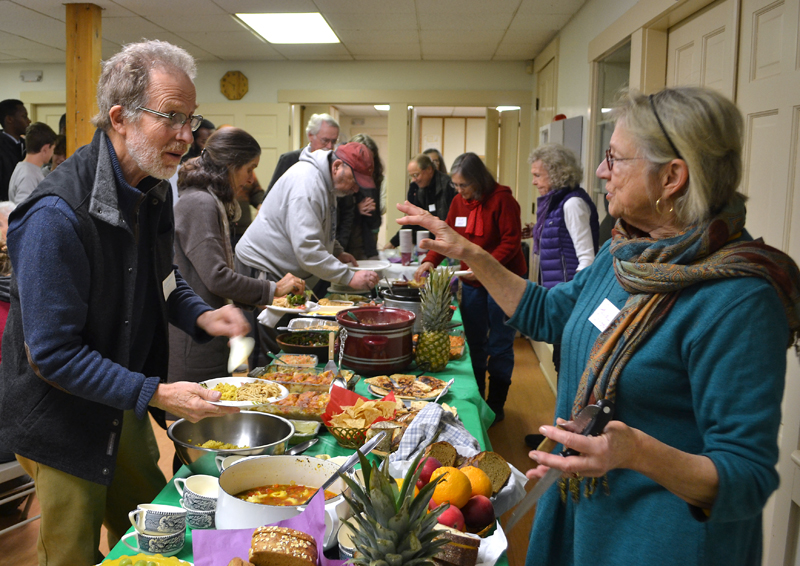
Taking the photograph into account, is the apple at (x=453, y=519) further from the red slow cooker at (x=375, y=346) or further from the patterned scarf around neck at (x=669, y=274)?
the red slow cooker at (x=375, y=346)

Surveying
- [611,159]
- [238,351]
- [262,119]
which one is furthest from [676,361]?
[262,119]

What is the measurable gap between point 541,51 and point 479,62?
2.98 feet

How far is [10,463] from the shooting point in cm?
233

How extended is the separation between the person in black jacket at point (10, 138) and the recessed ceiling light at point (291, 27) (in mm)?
2209

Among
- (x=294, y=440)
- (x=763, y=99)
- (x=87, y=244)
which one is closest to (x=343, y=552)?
(x=294, y=440)

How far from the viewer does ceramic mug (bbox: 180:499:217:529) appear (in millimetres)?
1224

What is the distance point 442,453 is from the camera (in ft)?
4.70

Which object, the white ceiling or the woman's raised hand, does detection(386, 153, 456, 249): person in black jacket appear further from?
the woman's raised hand

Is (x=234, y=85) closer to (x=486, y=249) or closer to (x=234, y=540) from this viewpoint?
(x=486, y=249)

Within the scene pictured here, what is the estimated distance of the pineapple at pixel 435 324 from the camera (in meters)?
2.41

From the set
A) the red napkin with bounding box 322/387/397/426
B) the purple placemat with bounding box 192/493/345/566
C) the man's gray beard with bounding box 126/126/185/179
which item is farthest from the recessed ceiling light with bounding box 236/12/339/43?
the purple placemat with bounding box 192/493/345/566

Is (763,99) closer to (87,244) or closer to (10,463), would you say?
(87,244)

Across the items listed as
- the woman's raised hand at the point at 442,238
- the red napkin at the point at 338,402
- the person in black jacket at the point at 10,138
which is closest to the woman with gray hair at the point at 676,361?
the woman's raised hand at the point at 442,238

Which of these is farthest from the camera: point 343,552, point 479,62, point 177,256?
point 479,62
